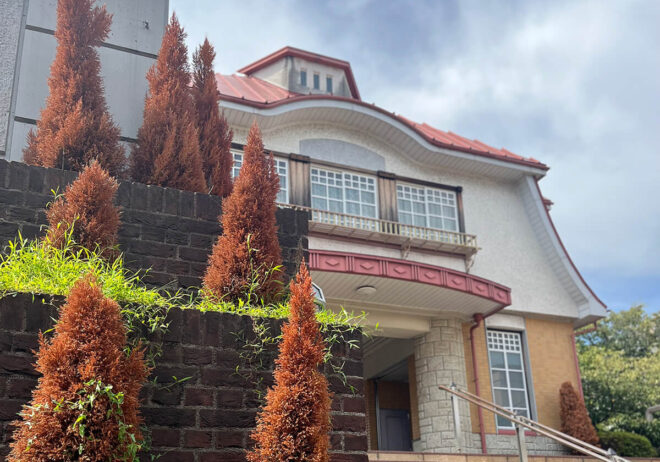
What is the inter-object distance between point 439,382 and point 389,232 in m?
3.24

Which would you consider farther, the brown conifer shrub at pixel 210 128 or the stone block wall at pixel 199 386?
the brown conifer shrub at pixel 210 128

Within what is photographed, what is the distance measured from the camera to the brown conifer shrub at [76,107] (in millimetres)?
6762

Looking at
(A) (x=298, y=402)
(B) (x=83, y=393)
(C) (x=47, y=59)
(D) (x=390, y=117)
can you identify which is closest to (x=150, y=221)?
(C) (x=47, y=59)

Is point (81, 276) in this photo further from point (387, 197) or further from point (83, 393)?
point (387, 197)

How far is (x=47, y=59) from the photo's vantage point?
24.8 feet

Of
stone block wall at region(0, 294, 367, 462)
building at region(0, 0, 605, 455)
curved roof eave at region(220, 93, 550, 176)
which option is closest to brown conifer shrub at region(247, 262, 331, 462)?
stone block wall at region(0, 294, 367, 462)

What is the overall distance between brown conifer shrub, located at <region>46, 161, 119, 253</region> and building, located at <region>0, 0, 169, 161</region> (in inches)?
66.0

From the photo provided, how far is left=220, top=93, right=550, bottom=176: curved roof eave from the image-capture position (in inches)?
580

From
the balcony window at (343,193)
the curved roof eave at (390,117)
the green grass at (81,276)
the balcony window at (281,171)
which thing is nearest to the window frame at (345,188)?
the balcony window at (343,193)

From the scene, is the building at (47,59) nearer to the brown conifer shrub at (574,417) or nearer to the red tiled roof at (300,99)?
the red tiled roof at (300,99)

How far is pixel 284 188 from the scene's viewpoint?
15.0m

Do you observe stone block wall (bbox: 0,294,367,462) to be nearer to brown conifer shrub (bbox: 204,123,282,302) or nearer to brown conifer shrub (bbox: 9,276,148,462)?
brown conifer shrub (bbox: 9,276,148,462)

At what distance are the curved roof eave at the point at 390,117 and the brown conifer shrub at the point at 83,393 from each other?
34.7 ft

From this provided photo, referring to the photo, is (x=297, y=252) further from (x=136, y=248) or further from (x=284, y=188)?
(x=284, y=188)
